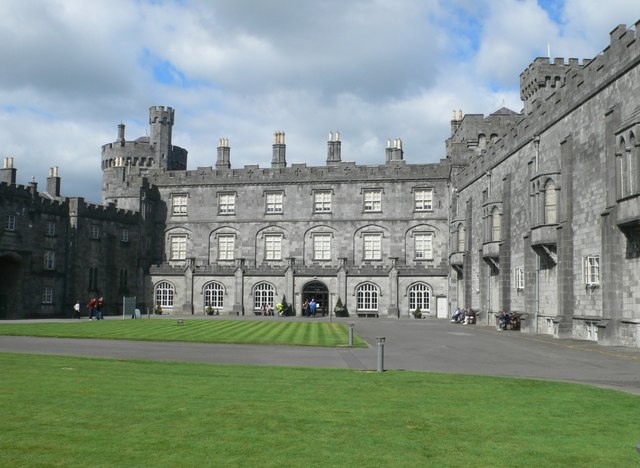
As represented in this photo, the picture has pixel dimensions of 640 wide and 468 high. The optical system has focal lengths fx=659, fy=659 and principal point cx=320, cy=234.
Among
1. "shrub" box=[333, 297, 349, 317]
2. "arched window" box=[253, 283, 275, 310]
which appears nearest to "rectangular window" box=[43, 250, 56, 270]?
"arched window" box=[253, 283, 275, 310]

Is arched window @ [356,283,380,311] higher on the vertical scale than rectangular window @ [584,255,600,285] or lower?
lower

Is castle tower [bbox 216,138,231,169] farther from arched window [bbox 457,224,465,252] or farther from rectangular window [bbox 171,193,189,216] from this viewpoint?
arched window [bbox 457,224,465,252]

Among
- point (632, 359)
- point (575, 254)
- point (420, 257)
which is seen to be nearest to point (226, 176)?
point (420, 257)

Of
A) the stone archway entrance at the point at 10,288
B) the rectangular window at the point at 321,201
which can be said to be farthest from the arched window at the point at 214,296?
the stone archway entrance at the point at 10,288

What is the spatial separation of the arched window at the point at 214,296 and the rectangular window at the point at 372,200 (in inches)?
574

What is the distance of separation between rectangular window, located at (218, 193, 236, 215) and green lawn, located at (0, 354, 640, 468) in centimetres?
4607

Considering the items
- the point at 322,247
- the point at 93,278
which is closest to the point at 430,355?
the point at 322,247

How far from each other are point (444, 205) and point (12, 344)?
133 ft

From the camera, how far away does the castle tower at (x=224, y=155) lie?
63000mm

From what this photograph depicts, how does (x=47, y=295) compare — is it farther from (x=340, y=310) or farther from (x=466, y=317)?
(x=466, y=317)

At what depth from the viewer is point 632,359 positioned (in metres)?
19.5

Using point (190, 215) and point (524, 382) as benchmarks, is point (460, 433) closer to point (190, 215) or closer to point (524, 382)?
point (524, 382)

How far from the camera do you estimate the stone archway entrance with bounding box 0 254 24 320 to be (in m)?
47.2

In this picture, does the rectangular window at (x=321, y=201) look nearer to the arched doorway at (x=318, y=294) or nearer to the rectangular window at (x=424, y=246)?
the arched doorway at (x=318, y=294)
